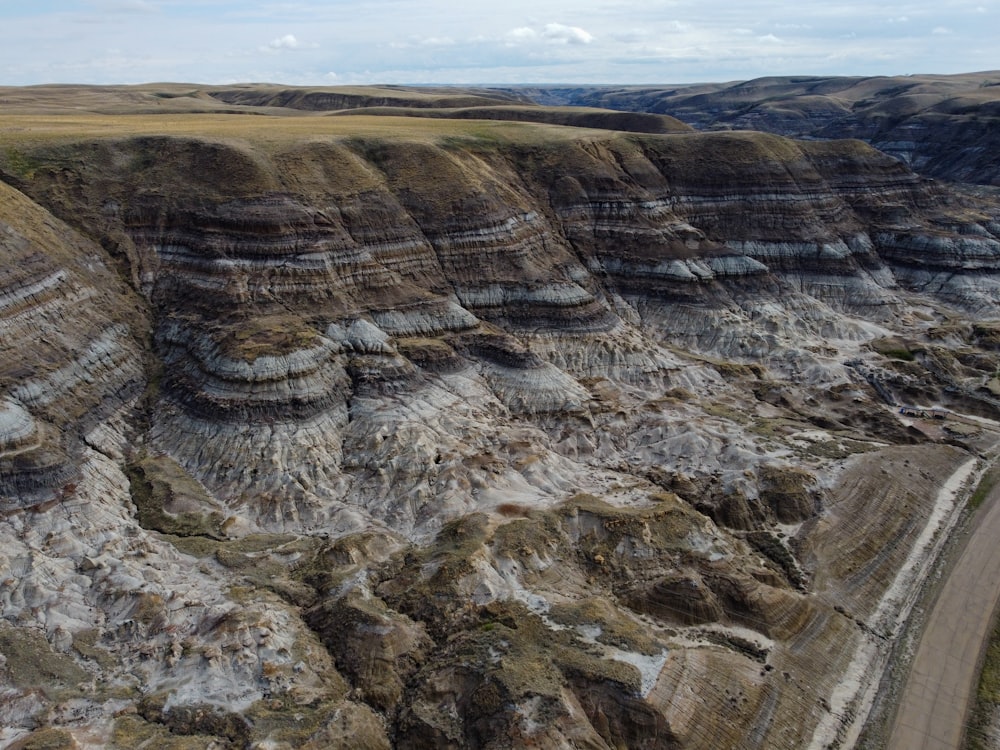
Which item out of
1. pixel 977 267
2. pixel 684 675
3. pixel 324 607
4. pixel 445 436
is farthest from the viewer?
pixel 977 267

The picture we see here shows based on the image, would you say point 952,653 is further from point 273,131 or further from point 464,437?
→ point 273,131

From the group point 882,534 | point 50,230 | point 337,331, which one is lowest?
point 882,534

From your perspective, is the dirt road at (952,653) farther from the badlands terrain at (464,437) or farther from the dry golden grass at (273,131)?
the dry golden grass at (273,131)

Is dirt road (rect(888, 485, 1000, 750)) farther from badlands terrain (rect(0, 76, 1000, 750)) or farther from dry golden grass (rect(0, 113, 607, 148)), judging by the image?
dry golden grass (rect(0, 113, 607, 148))

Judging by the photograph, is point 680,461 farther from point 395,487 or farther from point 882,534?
point 395,487

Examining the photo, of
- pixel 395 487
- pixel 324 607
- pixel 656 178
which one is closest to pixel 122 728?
pixel 324 607

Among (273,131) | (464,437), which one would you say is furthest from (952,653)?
(273,131)

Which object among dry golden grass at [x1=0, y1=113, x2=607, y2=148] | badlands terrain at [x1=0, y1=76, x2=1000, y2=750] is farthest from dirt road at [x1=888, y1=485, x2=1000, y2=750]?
dry golden grass at [x1=0, y1=113, x2=607, y2=148]
